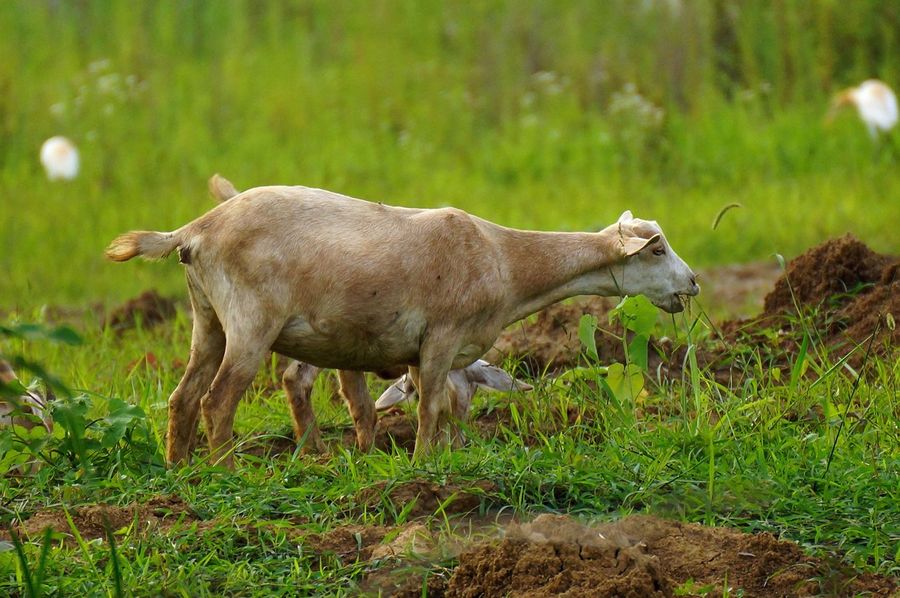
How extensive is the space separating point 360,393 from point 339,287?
77cm

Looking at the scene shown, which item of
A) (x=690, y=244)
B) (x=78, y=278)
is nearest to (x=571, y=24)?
(x=690, y=244)

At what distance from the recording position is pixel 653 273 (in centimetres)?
652

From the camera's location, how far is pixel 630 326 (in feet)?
19.2

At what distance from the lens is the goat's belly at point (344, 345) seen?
19.2ft

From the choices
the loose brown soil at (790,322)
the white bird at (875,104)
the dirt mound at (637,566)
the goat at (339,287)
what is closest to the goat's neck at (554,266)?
the goat at (339,287)

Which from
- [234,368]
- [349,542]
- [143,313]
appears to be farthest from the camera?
[143,313]

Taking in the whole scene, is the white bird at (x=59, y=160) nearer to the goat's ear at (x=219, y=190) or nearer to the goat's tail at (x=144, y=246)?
the goat's ear at (x=219, y=190)

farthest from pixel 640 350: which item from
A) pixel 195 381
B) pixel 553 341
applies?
pixel 195 381

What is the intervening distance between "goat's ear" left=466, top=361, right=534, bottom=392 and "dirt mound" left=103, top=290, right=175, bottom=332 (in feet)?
9.36

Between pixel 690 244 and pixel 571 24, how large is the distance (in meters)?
4.82

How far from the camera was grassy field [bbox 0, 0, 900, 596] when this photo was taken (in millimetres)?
4996

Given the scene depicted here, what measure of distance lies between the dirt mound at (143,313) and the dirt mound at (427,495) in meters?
3.94

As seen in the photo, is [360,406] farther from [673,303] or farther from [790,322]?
[790,322]

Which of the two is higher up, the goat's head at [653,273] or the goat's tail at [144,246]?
the goat's tail at [144,246]
